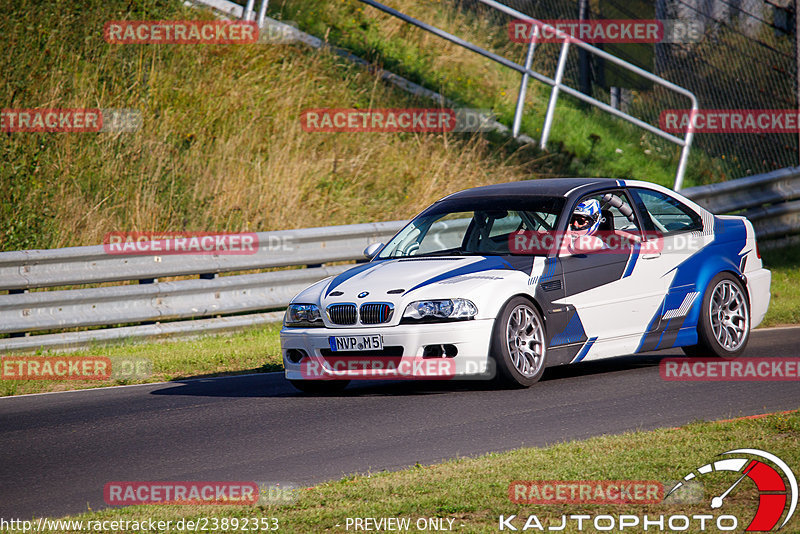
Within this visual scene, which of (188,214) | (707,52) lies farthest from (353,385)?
→ (707,52)

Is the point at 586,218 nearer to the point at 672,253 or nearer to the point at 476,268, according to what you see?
the point at 672,253

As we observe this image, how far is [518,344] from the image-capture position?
27.2ft

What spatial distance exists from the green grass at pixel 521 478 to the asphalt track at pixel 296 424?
1.40 feet

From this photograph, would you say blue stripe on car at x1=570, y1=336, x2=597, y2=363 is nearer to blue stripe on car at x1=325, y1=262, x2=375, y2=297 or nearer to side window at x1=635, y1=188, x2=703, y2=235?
side window at x1=635, y1=188, x2=703, y2=235

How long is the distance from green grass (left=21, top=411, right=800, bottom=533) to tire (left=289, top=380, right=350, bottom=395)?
2.89 meters

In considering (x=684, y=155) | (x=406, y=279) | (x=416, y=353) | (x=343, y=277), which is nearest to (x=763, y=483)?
A: (x=416, y=353)

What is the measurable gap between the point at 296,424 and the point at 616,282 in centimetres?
304

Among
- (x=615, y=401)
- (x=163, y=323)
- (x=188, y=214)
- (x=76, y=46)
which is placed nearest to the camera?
(x=615, y=401)

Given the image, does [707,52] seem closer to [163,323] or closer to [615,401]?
[163,323]

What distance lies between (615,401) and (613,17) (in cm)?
1506

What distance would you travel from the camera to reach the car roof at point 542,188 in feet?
30.5

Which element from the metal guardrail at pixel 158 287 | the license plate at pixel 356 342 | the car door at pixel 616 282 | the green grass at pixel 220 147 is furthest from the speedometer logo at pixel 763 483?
the green grass at pixel 220 147

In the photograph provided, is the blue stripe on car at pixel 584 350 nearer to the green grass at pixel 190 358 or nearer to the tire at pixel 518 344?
the tire at pixel 518 344

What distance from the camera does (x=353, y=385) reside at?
30.9ft
